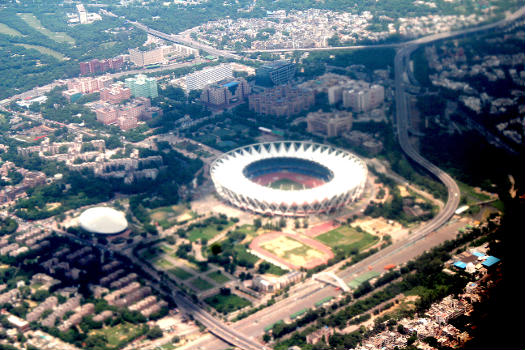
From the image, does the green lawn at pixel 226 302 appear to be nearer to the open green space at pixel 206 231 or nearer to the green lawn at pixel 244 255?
the green lawn at pixel 244 255

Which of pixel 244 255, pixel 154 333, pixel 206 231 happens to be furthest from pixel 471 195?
pixel 154 333

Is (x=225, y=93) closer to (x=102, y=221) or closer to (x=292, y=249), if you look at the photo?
(x=102, y=221)

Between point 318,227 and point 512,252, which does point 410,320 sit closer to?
point 512,252

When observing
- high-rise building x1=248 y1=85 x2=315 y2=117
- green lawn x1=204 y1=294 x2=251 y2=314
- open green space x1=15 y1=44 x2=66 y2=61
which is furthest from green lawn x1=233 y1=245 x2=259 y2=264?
open green space x1=15 y1=44 x2=66 y2=61


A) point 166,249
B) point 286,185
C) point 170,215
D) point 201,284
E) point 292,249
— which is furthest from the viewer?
point 286,185

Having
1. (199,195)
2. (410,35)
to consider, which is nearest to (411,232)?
(199,195)

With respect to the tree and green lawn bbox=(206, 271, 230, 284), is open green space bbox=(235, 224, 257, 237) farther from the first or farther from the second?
the tree
